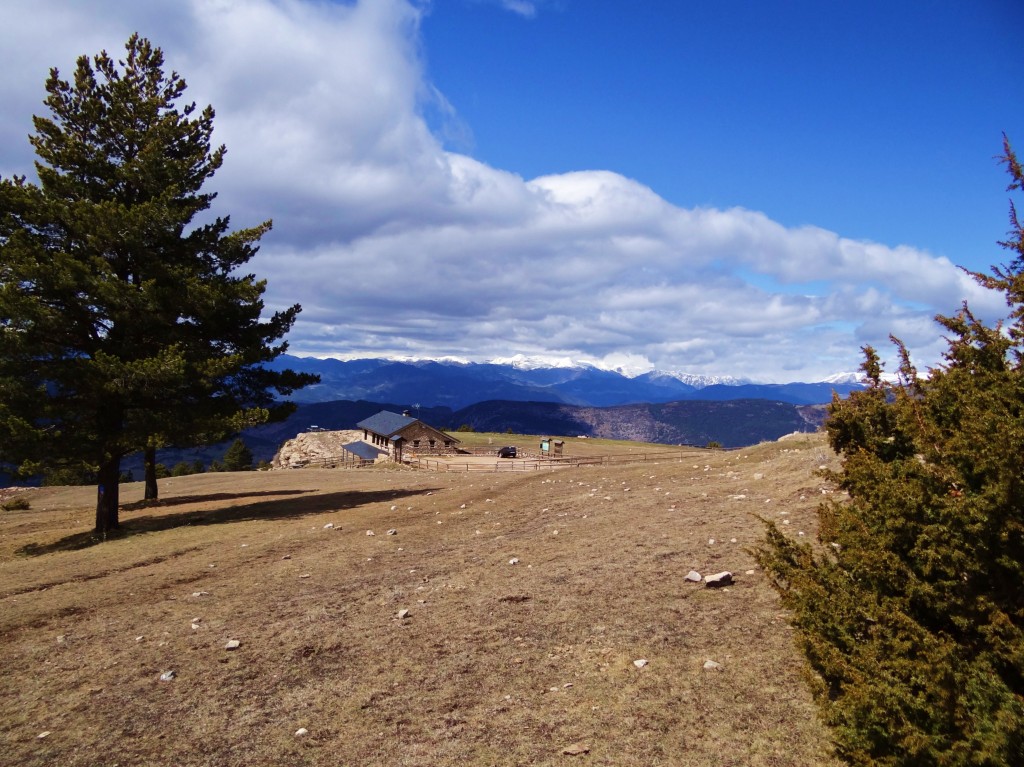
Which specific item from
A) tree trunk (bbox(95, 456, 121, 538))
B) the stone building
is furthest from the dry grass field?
the stone building

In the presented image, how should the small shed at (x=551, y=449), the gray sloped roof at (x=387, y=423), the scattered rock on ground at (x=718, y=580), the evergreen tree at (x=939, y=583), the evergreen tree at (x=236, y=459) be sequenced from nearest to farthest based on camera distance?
the evergreen tree at (x=939, y=583) → the scattered rock on ground at (x=718, y=580) → the small shed at (x=551, y=449) → the gray sloped roof at (x=387, y=423) → the evergreen tree at (x=236, y=459)

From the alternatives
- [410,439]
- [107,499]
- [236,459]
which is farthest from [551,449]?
[107,499]

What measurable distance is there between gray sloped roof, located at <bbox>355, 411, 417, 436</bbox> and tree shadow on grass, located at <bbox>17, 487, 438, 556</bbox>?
5001 cm

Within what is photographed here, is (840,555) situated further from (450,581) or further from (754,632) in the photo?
(450,581)

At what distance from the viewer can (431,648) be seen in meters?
9.80

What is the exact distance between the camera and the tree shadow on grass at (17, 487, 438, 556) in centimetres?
2299

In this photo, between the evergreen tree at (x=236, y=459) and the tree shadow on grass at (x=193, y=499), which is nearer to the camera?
the tree shadow on grass at (x=193, y=499)

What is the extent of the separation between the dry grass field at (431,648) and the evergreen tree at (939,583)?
5.07ft

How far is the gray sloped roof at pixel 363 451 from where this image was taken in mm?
74562

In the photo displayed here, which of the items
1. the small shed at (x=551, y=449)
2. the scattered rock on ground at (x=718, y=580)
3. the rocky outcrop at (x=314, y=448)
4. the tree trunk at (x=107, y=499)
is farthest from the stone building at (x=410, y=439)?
the scattered rock on ground at (x=718, y=580)

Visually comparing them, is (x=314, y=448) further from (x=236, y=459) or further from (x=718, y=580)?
(x=718, y=580)

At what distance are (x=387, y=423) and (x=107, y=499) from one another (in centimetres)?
6305

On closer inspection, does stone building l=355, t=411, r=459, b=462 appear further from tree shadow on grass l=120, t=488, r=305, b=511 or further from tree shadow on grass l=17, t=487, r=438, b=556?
tree shadow on grass l=17, t=487, r=438, b=556

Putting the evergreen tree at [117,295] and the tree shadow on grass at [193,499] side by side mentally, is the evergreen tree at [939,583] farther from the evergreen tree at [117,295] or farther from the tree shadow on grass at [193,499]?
the tree shadow on grass at [193,499]
